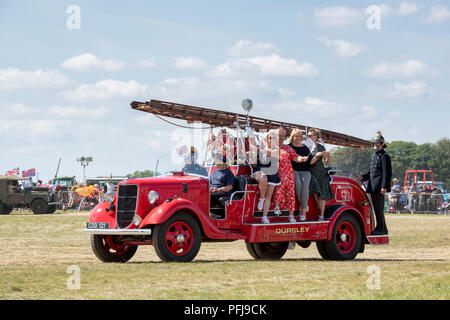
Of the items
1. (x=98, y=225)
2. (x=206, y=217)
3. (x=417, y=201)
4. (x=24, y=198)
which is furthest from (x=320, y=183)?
(x=24, y=198)

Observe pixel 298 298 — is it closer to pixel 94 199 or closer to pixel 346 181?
pixel 346 181

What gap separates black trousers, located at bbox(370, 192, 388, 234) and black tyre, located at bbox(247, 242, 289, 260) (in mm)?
1818

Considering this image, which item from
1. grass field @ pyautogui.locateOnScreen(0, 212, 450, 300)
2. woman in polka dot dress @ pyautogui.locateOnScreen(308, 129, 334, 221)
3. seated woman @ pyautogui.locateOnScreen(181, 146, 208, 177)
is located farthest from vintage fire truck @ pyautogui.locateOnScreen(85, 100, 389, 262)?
grass field @ pyautogui.locateOnScreen(0, 212, 450, 300)

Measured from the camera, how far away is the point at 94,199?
46625 millimetres

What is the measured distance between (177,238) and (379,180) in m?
4.62

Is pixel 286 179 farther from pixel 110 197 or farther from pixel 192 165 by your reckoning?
pixel 110 197

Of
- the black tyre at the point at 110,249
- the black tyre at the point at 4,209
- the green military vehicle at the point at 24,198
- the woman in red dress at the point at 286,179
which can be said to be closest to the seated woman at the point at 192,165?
the woman in red dress at the point at 286,179

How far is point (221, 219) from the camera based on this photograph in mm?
12766

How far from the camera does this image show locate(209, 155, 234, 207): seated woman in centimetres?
1295

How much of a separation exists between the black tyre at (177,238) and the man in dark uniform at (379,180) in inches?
161

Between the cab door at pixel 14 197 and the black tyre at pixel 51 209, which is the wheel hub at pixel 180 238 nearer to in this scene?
the black tyre at pixel 51 209

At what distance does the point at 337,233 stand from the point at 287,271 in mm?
3682
